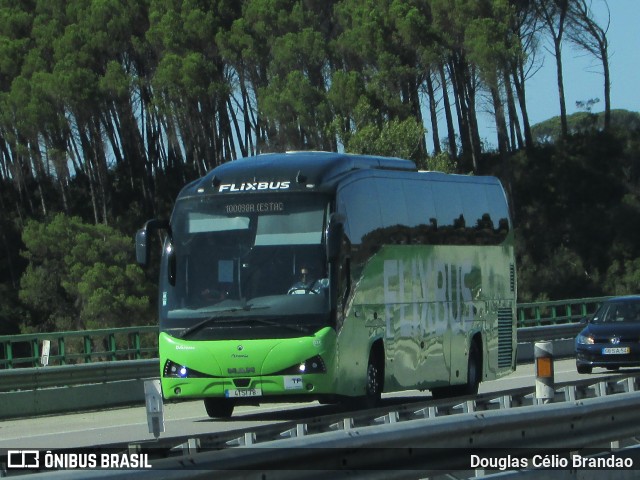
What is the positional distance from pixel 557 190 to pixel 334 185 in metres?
51.7

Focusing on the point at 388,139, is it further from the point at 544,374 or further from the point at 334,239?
the point at 544,374

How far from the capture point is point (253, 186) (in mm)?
17922

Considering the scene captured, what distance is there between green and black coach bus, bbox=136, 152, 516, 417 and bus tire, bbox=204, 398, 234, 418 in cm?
2

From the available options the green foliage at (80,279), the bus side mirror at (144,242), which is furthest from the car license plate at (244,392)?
the green foliage at (80,279)

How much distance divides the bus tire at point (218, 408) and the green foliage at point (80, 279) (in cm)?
3875

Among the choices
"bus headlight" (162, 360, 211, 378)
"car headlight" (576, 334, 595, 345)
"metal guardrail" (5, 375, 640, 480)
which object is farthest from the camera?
"car headlight" (576, 334, 595, 345)

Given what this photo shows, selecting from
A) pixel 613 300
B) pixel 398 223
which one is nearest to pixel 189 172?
pixel 613 300

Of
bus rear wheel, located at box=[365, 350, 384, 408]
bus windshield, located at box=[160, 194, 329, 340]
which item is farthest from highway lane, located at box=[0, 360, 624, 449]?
bus windshield, located at box=[160, 194, 329, 340]

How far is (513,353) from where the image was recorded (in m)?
23.4

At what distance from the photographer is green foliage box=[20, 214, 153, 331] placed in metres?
57.5

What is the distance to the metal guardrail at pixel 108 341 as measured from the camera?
2400 centimetres

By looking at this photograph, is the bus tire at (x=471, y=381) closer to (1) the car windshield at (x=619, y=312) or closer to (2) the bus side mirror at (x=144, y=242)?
(2) the bus side mirror at (x=144, y=242)

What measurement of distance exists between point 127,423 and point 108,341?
1371 cm

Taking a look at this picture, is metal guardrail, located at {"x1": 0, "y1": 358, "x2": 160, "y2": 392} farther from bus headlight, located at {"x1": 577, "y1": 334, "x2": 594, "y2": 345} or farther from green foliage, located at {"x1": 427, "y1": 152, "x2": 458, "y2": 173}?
green foliage, located at {"x1": 427, "y1": 152, "x2": 458, "y2": 173}
